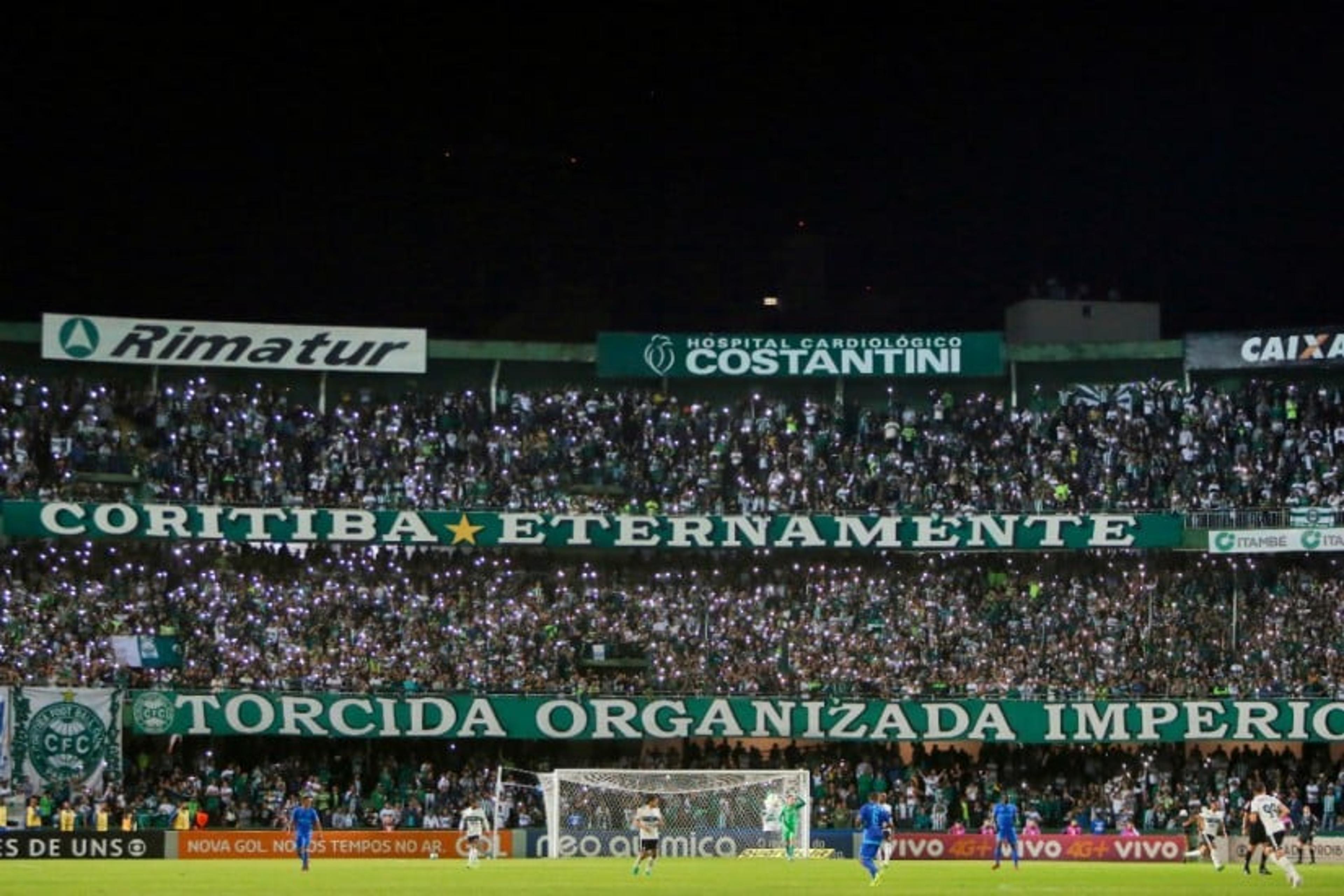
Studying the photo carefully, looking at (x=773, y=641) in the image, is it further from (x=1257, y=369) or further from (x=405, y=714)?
(x=1257, y=369)

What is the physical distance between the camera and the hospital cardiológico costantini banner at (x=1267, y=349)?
6412cm

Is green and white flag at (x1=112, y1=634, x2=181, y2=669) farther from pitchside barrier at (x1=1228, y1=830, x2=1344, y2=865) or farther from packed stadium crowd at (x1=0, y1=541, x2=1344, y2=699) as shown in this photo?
pitchside barrier at (x1=1228, y1=830, x2=1344, y2=865)

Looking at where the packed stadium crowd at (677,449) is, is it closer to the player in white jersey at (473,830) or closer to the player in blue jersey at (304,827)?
the player in white jersey at (473,830)

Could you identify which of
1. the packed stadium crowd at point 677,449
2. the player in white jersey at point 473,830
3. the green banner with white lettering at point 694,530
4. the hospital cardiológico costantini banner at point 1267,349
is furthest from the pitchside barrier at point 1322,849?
the player in white jersey at point 473,830

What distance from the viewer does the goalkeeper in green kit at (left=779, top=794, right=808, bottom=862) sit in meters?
50.9

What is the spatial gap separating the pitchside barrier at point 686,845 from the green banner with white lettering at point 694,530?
11188mm

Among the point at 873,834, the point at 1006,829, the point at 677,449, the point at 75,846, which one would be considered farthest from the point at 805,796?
the point at 75,846

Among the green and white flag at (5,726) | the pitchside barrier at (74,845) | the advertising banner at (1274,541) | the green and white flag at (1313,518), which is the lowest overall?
the pitchside barrier at (74,845)

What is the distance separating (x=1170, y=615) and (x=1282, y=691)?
16.3ft

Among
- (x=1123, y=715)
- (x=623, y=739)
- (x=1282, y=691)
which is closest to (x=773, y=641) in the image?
(x=623, y=739)

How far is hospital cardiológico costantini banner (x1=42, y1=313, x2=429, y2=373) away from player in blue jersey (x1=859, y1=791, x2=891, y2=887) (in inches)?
1281

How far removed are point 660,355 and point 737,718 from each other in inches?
571

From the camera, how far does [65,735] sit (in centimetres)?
5566

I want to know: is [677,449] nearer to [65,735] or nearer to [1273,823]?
[65,735]
